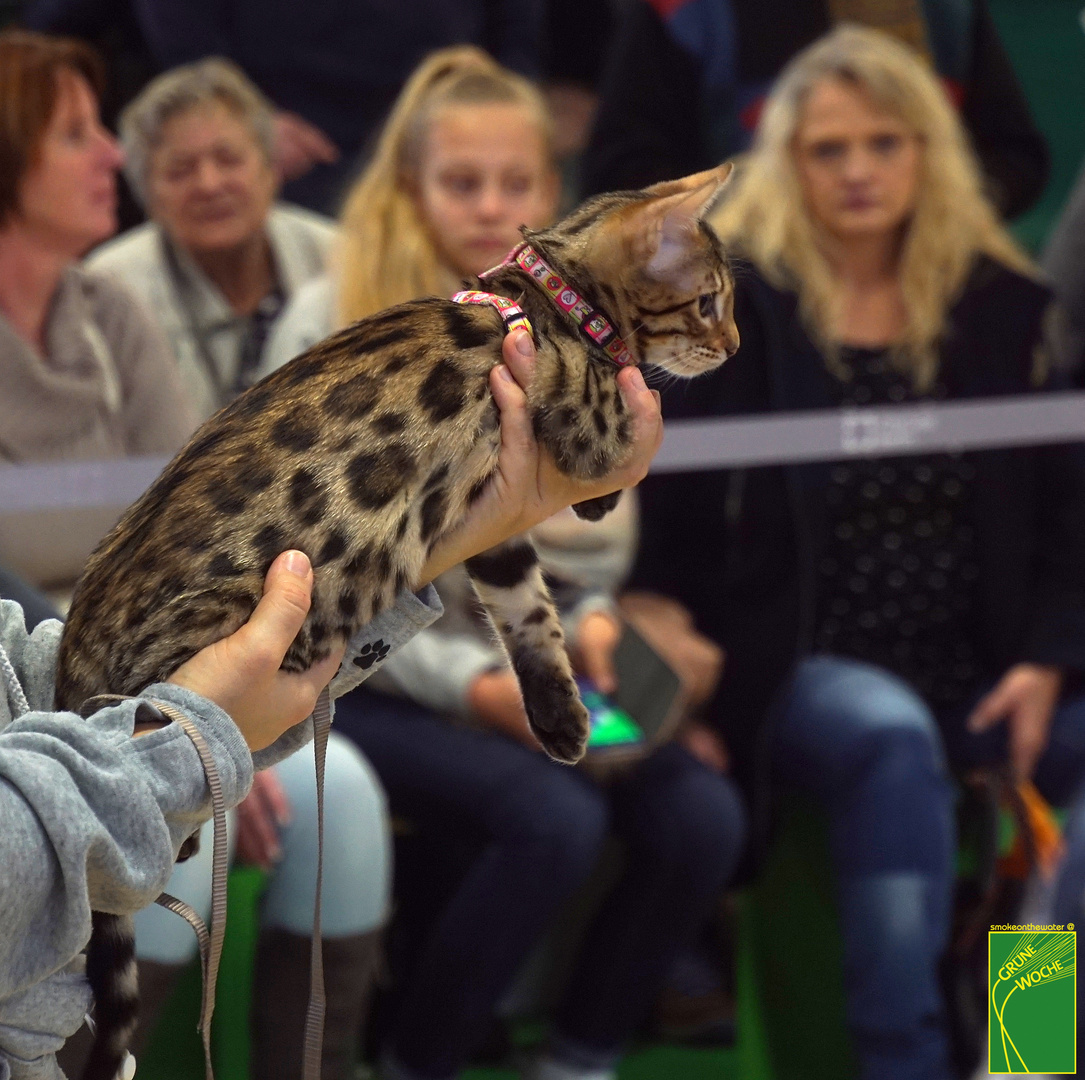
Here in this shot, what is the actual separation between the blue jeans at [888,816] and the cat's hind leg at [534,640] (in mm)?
933

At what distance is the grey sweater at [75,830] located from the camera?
2.47ft

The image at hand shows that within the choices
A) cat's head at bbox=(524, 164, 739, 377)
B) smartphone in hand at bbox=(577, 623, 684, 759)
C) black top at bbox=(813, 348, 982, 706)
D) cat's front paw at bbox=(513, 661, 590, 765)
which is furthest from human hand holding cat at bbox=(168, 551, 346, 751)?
black top at bbox=(813, 348, 982, 706)

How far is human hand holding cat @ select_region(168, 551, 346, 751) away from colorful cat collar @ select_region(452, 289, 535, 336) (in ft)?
1.01

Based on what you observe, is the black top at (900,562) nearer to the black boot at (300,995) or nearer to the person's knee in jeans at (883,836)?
the person's knee in jeans at (883,836)

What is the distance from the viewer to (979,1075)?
178cm

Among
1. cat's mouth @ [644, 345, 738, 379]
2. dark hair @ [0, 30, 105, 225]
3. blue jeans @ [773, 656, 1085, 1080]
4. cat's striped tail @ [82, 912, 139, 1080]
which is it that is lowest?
blue jeans @ [773, 656, 1085, 1080]

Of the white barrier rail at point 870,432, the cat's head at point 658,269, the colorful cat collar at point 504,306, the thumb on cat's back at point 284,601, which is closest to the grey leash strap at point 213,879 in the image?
the thumb on cat's back at point 284,601

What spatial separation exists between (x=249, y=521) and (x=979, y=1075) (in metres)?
1.23

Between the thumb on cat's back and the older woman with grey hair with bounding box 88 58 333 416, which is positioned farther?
the older woman with grey hair with bounding box 88 58 333 416

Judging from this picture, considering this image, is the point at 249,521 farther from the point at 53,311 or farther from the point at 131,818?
the point at 53,311

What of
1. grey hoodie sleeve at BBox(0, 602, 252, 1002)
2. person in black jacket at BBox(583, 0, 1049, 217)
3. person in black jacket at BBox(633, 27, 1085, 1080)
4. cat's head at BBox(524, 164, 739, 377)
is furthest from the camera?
person in black jacket at BBox(583, 0, 1049, 217)

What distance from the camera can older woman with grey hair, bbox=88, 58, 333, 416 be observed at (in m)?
2.24

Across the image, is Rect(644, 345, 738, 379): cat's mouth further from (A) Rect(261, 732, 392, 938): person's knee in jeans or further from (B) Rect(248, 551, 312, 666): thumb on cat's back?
(A) Rect(261, 732, 392, 938): person's knee in jeans

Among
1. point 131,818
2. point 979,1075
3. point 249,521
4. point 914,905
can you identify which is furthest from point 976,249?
point 131,818
